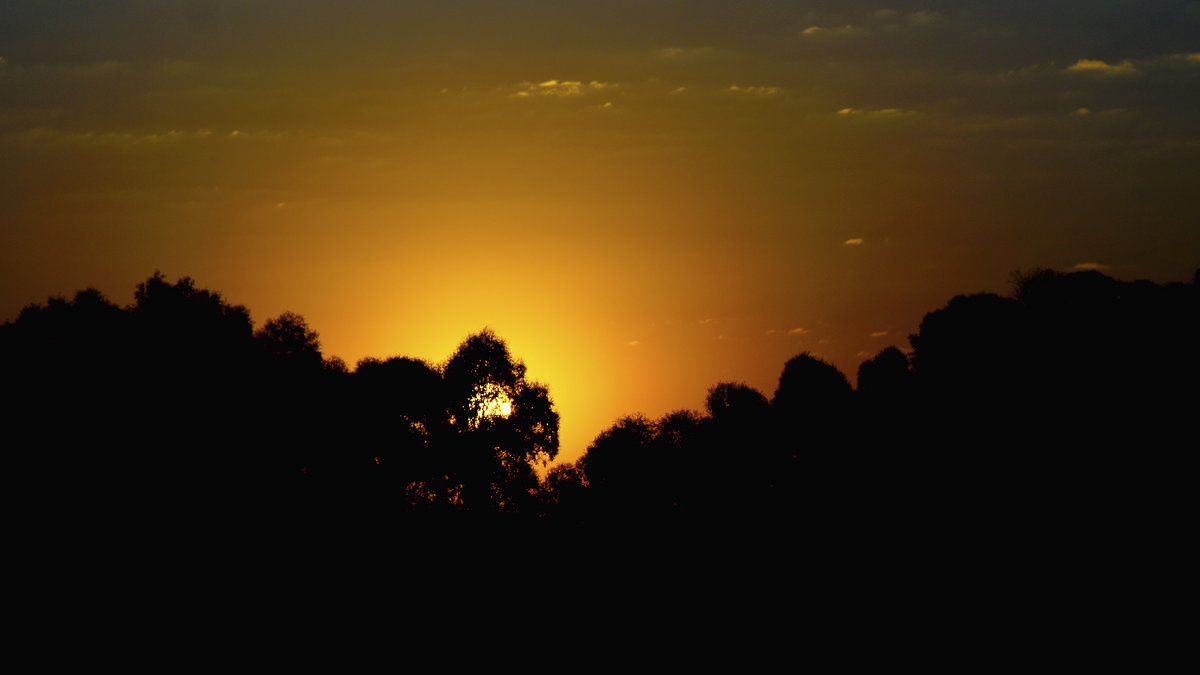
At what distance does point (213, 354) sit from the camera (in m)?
86.8

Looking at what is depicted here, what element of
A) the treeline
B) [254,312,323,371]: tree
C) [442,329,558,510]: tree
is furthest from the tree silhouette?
[254,312,323,371]: tree

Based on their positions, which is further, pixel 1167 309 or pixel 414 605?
pixel 1167 309

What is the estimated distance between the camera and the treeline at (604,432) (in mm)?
77438

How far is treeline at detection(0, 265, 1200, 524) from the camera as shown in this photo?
77438 millimetres

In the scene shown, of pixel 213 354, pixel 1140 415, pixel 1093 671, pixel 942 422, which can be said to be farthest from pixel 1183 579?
pixel 213 354

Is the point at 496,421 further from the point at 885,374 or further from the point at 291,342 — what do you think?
the point at 885,374

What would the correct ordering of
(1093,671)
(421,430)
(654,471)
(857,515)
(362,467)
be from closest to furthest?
(1093,671) < (857,515) < (362,467) < (421,430) < (654,471)

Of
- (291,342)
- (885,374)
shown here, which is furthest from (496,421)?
(885,374)

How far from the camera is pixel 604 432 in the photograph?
135375mm

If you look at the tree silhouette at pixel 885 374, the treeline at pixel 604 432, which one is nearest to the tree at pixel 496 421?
the treeline at pixel 604 432

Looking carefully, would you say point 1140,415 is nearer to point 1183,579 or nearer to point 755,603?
point 1183,579

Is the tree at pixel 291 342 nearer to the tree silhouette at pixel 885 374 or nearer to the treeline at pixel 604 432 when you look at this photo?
the treeline at pixel 604 432

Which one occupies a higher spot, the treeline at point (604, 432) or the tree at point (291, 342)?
the tree at point (291, 342)

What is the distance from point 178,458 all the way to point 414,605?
18904mm
